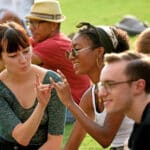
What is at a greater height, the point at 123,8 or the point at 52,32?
the point at 52,32

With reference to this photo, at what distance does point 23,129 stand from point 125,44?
0.96m

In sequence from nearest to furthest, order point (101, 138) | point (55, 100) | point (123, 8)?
point (101, 138)
point (55, 100)
point (123, 8)

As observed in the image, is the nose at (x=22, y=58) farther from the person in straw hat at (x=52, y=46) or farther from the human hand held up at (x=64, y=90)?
the person in straw hat at (x=52, y=46)

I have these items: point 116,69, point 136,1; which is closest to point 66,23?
point 136,1

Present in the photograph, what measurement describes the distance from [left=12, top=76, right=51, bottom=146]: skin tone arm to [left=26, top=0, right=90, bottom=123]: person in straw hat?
2124 mm

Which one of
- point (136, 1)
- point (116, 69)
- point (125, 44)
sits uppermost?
point (116, 69)

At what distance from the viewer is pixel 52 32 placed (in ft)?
22.4

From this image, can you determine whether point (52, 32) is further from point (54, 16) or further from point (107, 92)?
point (107, 92)

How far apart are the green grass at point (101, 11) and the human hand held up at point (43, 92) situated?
355 inches

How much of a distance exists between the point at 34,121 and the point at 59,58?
2.35m

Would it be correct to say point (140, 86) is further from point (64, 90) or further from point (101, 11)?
point (101, 11)

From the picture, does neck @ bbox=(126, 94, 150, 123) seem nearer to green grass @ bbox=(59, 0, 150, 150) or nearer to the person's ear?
the person's ear

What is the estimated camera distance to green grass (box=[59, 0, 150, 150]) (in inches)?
560

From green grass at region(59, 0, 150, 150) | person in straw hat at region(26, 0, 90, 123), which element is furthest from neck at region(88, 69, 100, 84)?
green grass at region(59, 0, 150, 150)
